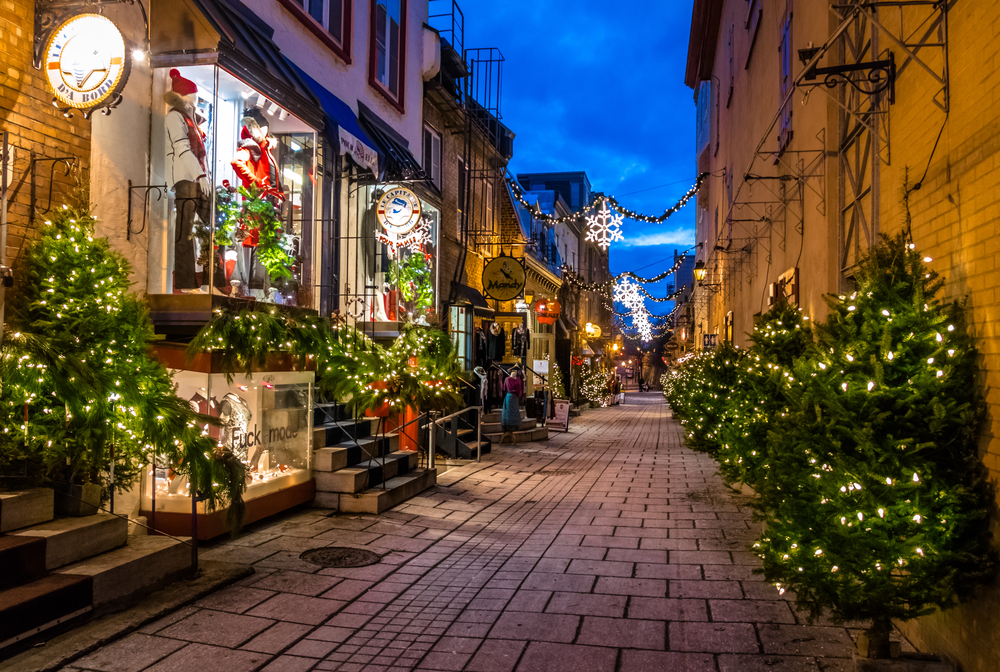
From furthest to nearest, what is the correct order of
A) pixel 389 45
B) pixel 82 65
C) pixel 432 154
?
pixel 432 154
pixel 389 45
pixel 82 65

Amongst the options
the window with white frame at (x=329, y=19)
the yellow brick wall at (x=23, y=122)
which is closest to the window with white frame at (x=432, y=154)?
the window with white frame at (x=329, y=19)

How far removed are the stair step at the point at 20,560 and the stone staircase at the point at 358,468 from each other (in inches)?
172

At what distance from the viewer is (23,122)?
610 cm

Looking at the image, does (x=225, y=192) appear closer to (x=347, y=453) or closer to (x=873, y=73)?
(x=347, y=453)

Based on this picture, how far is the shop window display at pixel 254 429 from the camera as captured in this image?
7418 millimetres

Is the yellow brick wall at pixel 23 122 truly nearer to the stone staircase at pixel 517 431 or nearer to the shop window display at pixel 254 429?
the shop window display at pixel 254 429

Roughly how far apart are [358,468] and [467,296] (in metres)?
A: 9.21

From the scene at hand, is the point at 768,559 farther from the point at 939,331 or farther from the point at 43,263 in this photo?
the point at 43,263

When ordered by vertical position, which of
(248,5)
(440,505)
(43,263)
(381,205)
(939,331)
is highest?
(248,5)

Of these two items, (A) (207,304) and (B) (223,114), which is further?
(B) (223,114)

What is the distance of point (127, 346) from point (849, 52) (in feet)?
24.4

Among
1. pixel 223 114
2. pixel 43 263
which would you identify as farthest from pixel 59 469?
pixel 223 114

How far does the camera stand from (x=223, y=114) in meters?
8.33

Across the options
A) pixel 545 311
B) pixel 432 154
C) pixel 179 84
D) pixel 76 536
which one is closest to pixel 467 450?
pixel 432 154
